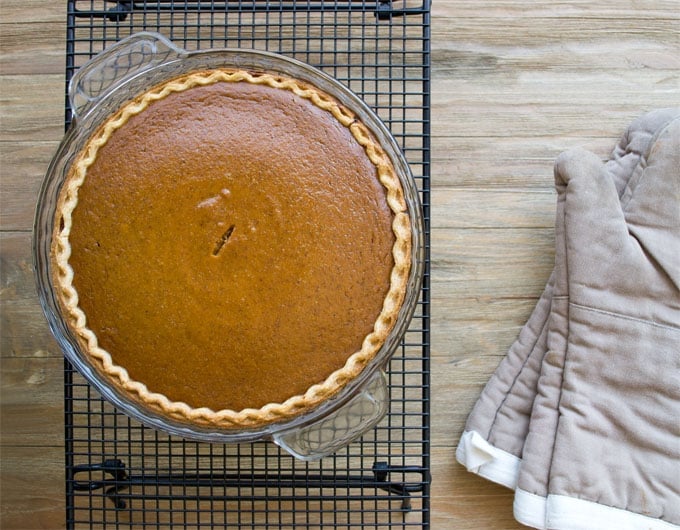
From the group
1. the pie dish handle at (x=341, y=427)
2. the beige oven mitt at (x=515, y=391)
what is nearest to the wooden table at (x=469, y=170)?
the beige oven mitt at (x=515, y=391)

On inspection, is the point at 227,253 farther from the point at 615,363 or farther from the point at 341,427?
the point at 615,363

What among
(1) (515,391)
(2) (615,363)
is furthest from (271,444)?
(2) (615,363)

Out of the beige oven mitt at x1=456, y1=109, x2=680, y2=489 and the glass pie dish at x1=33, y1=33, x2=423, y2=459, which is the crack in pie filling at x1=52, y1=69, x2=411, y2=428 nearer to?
the glass pie dish at x1=33, y1=33, x2=423, y2=459

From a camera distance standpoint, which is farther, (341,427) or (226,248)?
(341,427)

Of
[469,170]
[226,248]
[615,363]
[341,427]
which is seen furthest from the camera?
[469,170]

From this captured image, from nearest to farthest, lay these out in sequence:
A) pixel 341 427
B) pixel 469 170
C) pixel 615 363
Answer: pixel 341 427 < pixel 615 363 < pixel 469 170

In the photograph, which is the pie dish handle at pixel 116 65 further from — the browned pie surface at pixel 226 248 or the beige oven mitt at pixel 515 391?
the beige oven mitt at pixel 515 391

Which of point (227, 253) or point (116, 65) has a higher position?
point (116, 65)

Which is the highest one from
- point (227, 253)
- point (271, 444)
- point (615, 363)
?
point (227, 253)

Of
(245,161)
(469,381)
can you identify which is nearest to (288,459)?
→ (469,381)
